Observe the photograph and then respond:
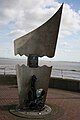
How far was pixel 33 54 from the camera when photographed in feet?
32.9

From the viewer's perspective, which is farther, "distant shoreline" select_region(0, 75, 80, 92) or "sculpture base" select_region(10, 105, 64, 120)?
"distant shoreline" select_region(0, 75, 80, 92)

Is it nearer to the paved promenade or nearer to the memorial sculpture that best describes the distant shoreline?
the paved promenade

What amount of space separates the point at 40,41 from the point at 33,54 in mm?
695

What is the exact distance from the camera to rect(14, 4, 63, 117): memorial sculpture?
985 cm

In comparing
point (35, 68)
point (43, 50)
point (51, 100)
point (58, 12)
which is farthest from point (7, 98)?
point (58, 12)

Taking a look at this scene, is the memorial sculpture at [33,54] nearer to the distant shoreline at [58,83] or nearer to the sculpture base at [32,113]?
the sculpture base at [32,113]

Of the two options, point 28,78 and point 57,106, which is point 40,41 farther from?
point 57,106

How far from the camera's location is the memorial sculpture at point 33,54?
32.3 feet

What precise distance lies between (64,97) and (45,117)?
4.49 meters

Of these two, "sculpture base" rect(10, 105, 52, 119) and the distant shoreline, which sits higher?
the distant shoreline

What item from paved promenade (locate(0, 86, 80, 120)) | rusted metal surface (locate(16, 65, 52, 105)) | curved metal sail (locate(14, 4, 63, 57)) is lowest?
paved promenade (locate(0, 86, 80, 120))

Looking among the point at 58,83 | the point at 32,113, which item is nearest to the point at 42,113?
the point at 32,113

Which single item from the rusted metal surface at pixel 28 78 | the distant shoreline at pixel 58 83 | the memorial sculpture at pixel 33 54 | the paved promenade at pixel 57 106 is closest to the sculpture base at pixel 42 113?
the paved promenade at pixel 57 106

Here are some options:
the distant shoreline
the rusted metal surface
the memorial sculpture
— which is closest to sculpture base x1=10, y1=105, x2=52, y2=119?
the memorial sculpture
